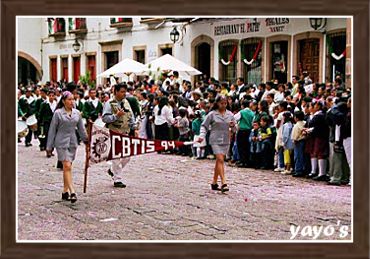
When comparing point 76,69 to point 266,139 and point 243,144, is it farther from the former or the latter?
point 266,139

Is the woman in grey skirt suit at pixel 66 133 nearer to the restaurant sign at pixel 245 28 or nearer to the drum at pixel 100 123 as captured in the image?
the drum at pixel 100 123

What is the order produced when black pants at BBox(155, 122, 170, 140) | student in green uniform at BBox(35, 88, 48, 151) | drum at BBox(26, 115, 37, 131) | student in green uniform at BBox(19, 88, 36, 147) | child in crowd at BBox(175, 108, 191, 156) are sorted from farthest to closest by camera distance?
drum at BBox(26, 115, 37, 131) < black pants at BBox(155, 122, 170, 140) < child in crowd at BBox(175, 108, 191, 156) < student in green uniform at BBox(35, 88, 48, 151) < student in green uniform at BBox(19, 88, 36, 147)

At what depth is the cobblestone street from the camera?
26.3ft

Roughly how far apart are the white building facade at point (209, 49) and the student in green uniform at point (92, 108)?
851 mm

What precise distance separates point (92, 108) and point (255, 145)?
2428 mm

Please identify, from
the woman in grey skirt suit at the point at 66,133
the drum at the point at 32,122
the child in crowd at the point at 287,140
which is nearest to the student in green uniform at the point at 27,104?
the drum at the point at 32,122

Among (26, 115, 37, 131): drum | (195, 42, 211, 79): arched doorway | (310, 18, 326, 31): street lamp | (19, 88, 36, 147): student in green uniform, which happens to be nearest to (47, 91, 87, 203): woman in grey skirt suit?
(19, 88, 36, 147): student in green uniform

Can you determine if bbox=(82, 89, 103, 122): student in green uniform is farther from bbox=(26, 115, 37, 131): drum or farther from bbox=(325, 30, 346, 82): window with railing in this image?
bbox=(325, 30, 346, 82): window with railing

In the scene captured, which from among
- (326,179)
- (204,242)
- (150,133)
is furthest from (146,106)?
(204,242)

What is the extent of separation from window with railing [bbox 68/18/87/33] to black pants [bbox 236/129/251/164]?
4.16m

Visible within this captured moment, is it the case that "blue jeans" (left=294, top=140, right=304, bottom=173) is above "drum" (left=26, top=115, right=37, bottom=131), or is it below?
below

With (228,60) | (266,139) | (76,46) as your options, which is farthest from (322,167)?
(76,46)
